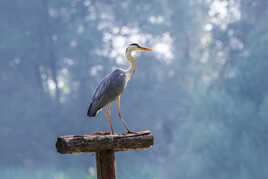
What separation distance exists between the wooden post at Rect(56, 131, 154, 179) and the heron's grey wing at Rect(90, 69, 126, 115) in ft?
2.12

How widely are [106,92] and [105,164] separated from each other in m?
0.89

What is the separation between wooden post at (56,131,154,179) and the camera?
3434 millimetres

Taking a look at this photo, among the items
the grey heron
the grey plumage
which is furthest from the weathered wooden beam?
the grey plumage

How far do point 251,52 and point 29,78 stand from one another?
8331mm

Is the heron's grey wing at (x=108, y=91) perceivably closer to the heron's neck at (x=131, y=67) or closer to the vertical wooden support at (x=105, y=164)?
the heron's neck at (x=131, y=67)

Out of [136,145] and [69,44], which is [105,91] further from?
[69,44]

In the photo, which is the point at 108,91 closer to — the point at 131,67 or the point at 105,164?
the point at 131,67

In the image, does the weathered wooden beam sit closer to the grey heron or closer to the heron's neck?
the grey heron

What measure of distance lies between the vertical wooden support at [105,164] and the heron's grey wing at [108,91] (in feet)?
2.18

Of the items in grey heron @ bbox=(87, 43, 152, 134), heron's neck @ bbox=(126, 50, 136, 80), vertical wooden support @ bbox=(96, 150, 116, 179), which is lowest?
vertical wooden support @ bbox=(96, 150, 116, 179)

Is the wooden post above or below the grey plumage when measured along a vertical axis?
below

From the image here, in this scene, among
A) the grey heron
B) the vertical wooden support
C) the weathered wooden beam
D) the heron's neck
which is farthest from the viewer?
the heron's neck

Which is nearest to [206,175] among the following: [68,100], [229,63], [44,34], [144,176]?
[144,176]

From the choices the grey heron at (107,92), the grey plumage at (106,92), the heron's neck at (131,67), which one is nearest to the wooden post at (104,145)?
the grey heron at (107,92)
